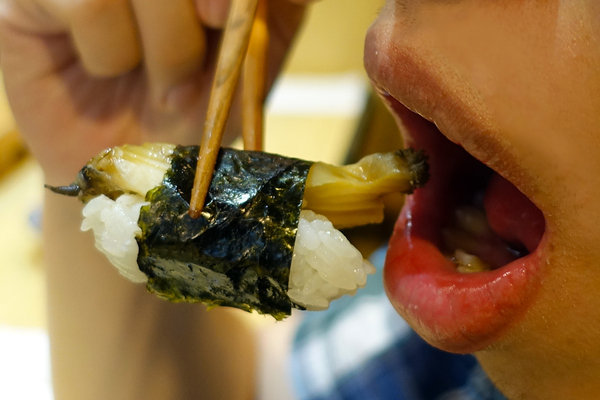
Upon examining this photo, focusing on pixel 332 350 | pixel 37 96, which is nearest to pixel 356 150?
pixel 332 350

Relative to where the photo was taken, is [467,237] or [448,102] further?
[467,237]

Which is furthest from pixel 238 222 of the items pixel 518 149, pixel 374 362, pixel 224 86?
pixel 374 362

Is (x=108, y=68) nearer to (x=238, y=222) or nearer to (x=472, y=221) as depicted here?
(x=238, y=222)

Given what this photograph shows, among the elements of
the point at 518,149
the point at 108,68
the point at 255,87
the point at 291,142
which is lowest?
the point at 291,142

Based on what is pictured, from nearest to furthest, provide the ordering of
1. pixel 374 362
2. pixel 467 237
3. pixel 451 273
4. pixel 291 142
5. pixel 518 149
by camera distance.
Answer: pixel 518 149 → pixel 451 273 → pixel 467 237 → pixel 374 362 → pixel 291 142

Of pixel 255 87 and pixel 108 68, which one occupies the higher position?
pixel 255 87

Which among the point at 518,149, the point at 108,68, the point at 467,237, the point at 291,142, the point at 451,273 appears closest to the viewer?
the point at 518,149
